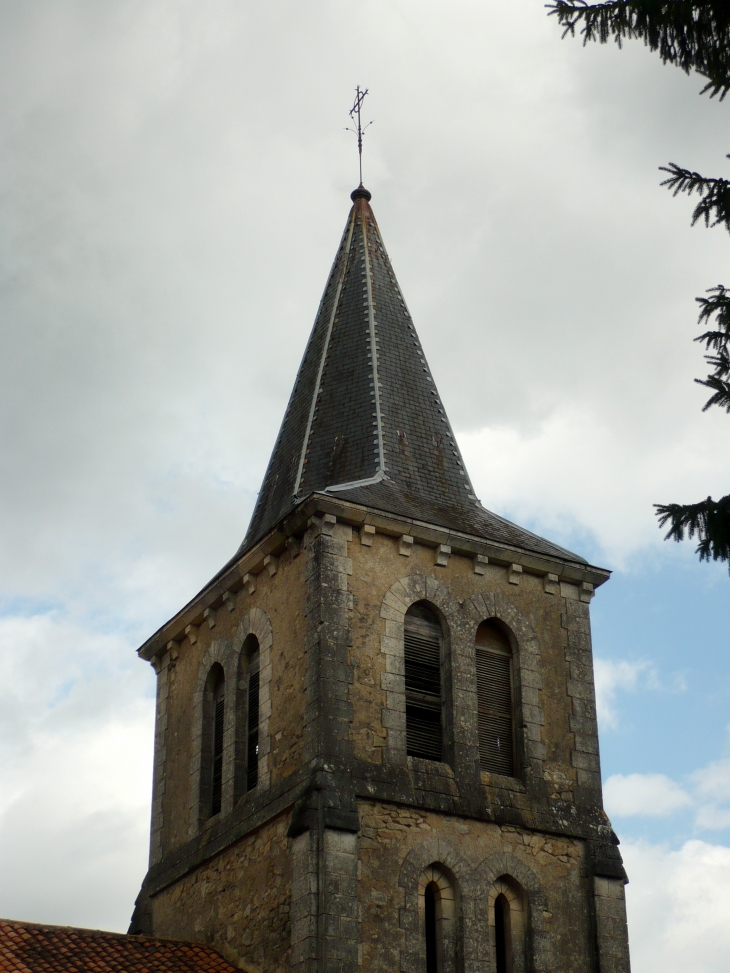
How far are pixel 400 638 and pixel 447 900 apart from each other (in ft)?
10.5

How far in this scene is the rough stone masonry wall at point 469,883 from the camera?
1641 cm

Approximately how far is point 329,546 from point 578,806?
4.56 meters

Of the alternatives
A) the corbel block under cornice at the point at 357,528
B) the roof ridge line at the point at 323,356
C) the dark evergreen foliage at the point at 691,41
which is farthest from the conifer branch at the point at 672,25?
the roof ridge line at the point at 323,356

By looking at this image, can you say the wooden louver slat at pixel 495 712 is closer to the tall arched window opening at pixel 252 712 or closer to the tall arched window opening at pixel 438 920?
the tall arched window opening at pixel 438 920

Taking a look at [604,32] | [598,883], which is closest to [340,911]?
[598,883]

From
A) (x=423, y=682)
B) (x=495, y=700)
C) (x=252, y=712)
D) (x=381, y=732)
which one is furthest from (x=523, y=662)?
(x=252, y=712)

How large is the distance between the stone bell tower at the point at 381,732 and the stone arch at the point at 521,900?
3 centimetres

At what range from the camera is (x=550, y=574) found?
1989cm

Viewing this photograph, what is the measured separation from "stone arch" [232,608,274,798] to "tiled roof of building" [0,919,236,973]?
2.11 meters

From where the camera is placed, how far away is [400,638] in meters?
18.3

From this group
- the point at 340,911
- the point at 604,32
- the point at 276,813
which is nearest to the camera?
the point at 604,32

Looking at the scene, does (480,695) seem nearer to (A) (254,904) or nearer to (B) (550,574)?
(B) (550,574)

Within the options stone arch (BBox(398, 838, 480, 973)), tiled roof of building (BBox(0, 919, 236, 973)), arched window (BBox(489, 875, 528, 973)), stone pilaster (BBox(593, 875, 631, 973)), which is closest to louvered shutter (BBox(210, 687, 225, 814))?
tiled roof of building (BBox(0, 919, 236, 973))

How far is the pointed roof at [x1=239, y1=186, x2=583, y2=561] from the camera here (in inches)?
787
